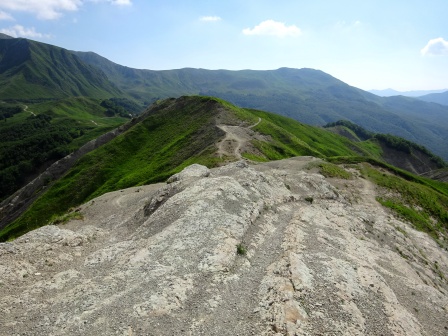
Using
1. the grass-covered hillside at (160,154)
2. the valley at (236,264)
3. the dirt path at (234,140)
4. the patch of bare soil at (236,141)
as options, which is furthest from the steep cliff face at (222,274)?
the dirt path at (234,140)

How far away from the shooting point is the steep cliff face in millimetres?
19219

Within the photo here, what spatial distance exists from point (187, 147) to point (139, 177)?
56.5ft

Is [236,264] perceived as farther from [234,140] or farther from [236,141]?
[234,140]

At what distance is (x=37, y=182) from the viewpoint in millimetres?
114875

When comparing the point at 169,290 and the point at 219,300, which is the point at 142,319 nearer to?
the point at 169,290

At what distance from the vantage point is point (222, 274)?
23.6 meters

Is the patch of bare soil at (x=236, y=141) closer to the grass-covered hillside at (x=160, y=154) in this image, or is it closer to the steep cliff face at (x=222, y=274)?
the grass-covered hillside at (x=160, y=154)

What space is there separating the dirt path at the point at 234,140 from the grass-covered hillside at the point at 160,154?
178 cm

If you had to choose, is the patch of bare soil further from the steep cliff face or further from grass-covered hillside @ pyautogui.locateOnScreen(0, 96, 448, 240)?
the steep cliff face

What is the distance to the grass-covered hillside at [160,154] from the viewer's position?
85.5m

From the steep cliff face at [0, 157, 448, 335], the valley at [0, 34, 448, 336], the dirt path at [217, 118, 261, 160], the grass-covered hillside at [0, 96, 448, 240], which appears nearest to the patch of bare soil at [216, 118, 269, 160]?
the dirt path at [217, 118, 261, 160]

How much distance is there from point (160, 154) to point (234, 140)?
1149 inches

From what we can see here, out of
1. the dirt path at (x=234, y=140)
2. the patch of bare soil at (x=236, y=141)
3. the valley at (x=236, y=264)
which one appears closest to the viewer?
the valley at (x=236, y=264)

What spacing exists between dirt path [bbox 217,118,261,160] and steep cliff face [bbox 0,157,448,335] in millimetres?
35585
